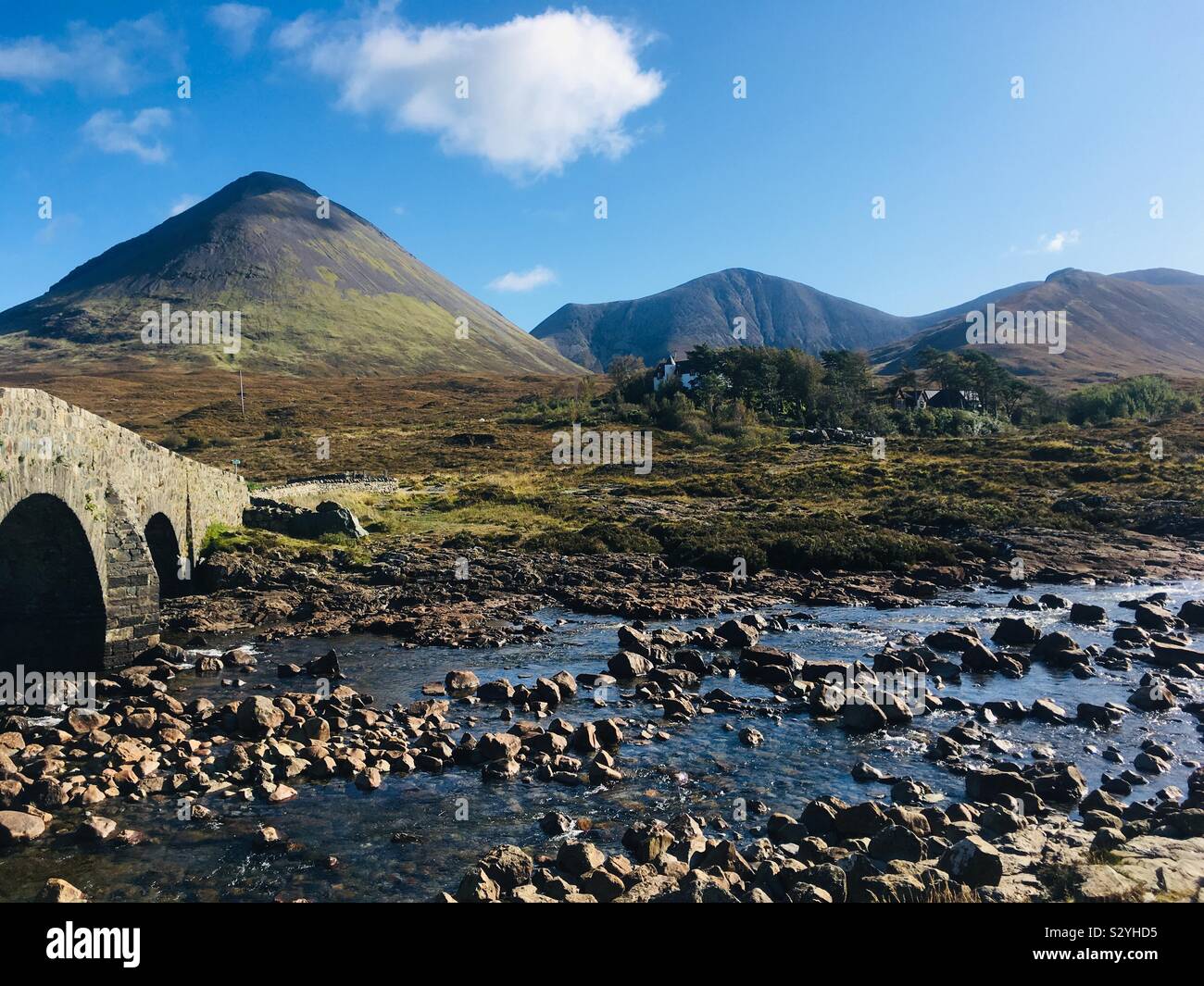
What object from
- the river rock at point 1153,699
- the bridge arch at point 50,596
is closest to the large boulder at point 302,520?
the bridge arch at point 50,596

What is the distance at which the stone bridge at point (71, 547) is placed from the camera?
16.2m

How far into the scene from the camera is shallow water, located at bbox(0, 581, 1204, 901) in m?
10.2

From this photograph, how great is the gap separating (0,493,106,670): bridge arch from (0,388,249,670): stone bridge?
0.02m

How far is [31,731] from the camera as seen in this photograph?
48.6ft

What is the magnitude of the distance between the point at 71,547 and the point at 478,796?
41.2 ft

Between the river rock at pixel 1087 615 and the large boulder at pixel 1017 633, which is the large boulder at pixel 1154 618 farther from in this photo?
the large boulder at pixel 1017 633

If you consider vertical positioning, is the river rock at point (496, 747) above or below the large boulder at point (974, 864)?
below

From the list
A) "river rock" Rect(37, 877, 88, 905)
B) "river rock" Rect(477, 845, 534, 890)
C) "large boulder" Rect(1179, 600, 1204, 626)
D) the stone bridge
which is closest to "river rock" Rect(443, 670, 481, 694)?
"river rock" Rect(477, 845, 534, 890)

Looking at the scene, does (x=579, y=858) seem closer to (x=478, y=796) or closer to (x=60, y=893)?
(x=478, y=796)

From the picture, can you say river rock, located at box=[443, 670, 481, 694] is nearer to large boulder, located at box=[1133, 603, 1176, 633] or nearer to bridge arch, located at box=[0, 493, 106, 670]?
bridge arch, located at box=[0, 493, 106, 670]

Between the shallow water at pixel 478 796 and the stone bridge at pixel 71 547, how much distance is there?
2594 mm

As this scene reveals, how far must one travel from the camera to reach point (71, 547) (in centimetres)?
1825
